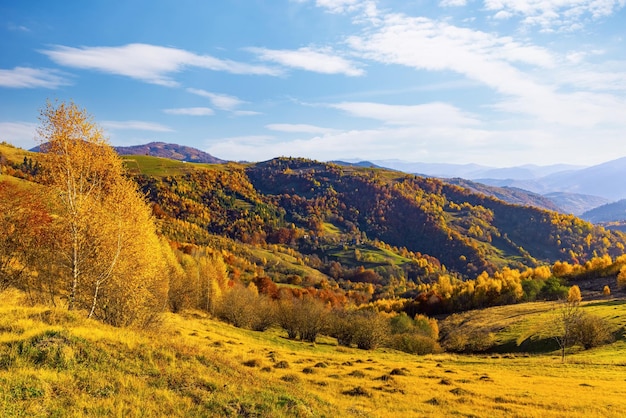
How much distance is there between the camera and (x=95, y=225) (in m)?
29.0

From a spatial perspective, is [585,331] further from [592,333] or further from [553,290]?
[553,290]

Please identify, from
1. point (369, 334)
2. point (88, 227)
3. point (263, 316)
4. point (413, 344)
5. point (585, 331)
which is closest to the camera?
point (88, 227)

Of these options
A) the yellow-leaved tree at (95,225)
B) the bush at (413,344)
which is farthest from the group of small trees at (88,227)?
the bush at (413,344)

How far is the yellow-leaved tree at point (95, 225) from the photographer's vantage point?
2842 centimetres

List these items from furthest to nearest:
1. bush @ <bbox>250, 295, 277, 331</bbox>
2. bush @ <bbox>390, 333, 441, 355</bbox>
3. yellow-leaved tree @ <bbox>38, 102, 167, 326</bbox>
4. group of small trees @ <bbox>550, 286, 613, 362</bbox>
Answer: bush @ <bbox>250, 295, 277, 331</bbox> → bush @ <bbox>390, 333, 441, 355</bbox> → group of small trees @ <bbox>550, 286, 613, 362</bbox> → yellow-leaved tree @ <bbox>38, 102, 167, 326</bbox>

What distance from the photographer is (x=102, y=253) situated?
2953 centimetres

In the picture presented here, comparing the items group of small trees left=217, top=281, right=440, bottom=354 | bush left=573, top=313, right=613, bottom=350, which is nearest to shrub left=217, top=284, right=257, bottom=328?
group of small trees left=217, top=281, right=440, bottom=354

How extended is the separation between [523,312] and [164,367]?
114886 mm

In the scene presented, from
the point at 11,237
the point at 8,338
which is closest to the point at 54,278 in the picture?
the point at 11,237

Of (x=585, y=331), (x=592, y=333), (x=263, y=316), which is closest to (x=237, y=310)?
(x=263, y=316)

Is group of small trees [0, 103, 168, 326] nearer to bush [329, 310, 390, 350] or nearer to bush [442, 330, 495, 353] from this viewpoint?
bush [329, 310, 390, 350]

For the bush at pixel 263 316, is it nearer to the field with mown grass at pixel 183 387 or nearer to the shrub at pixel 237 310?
the shrub at pixel 237 310

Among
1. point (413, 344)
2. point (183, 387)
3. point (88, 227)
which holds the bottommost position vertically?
point (413, 344)

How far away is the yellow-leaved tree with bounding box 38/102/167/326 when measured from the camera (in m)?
28.4
